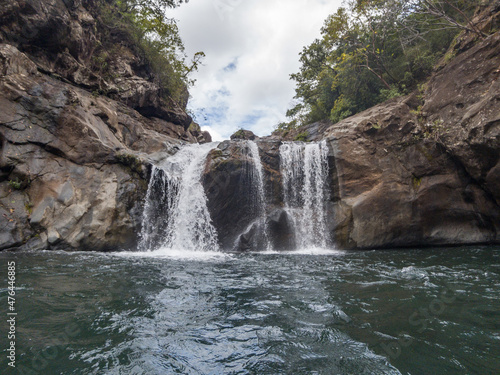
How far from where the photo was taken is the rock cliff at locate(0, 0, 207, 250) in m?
9.25

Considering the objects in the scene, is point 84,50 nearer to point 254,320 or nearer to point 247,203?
point 247,203

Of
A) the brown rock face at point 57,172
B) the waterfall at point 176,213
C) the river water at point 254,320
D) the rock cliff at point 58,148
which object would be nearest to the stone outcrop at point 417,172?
the waterfall at point 176,213

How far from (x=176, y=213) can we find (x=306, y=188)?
584 centimetres

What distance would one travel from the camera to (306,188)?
12375mm

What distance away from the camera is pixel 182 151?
46.7ft

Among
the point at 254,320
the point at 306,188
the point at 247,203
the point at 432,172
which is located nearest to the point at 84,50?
the point at 247,203

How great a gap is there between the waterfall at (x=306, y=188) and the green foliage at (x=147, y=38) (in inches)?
464

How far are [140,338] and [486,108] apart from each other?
1196cm

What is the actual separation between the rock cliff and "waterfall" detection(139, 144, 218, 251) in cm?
46

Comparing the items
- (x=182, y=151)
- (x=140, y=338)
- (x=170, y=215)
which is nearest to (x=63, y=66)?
(x=182, y=151)

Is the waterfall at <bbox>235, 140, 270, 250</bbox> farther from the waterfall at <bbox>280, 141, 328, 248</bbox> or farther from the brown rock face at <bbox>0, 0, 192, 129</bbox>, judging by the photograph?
the brown rock face at <bbox>0, 0, 192, 129</bbox>

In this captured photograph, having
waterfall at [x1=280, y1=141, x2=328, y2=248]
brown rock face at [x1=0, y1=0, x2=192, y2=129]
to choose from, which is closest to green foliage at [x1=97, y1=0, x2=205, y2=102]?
brown rock face at [x1=0, y1=0, x2=192, y2=129]

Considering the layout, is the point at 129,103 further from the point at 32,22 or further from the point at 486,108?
the point at 486,108

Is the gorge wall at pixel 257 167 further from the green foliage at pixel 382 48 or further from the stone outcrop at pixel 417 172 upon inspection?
the green foliage at pixel 382 48
